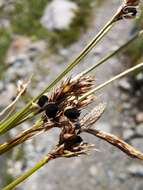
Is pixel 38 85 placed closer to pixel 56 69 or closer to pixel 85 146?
pixel 56 69

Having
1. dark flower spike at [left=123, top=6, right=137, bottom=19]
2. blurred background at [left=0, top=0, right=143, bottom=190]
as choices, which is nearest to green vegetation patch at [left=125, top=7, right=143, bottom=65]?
blurred background at [left=0, top=0, right=143, bottom=190]

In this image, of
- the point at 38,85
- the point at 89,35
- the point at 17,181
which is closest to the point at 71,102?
→ the point at 17,181

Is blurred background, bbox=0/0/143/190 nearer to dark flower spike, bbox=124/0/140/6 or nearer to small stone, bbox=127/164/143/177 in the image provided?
small stone, bbox=127/164/143/177

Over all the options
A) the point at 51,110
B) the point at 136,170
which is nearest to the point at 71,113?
the point at 51,110

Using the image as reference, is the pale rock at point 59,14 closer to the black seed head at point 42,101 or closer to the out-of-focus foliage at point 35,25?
the out-of-focus foliage at point 35,25

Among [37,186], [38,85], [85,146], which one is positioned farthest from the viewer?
[38,85]

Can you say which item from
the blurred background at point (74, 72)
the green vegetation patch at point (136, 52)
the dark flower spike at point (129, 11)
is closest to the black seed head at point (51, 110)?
the dark flower spike at point (129, 11)
